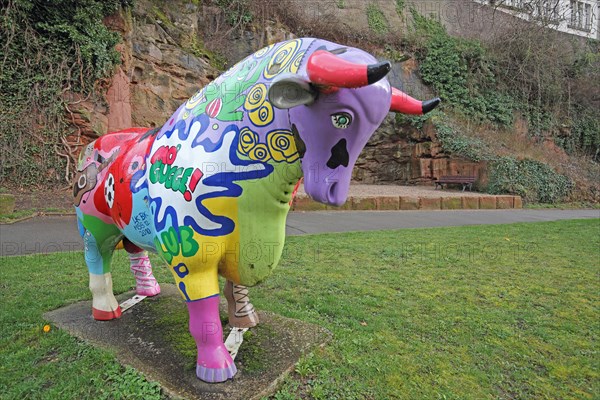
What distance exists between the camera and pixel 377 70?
4.68 ft

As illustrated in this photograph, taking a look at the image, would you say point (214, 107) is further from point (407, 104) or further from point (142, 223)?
point (407, 104)

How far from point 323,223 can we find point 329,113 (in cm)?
718

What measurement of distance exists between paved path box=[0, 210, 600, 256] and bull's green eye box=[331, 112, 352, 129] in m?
5.44

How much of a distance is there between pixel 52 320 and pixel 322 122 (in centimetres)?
268

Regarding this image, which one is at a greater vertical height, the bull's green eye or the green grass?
the bull's green eye

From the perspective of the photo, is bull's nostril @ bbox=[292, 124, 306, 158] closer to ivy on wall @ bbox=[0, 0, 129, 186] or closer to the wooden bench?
ivy on wall @ bbox=[0, 0, 129, 186]

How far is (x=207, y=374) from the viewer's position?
7.10 feet

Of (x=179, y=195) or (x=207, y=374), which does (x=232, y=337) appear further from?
(x=179, y=195)

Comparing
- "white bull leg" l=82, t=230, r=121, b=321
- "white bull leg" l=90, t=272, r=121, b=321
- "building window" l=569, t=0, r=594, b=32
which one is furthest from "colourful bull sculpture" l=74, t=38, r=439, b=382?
"building window" l=569, t=0, r=594, b=32

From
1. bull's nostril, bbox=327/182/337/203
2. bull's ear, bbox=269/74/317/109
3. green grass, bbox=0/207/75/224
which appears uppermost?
bull's ear, bbox=269/74/317/109

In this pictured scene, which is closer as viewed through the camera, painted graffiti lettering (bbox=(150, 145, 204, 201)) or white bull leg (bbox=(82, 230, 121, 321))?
painted graffiti lettering (bbox=(150, 145, 204, 201))

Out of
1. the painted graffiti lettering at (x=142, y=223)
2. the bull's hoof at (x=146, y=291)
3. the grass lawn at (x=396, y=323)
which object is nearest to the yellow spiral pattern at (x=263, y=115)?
the painted graffiti lettering at (x=142, y=223)

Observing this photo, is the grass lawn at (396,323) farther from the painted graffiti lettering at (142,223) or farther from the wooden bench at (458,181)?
the wooden bench at (458,181)

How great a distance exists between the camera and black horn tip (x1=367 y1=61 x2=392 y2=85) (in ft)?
4.63
